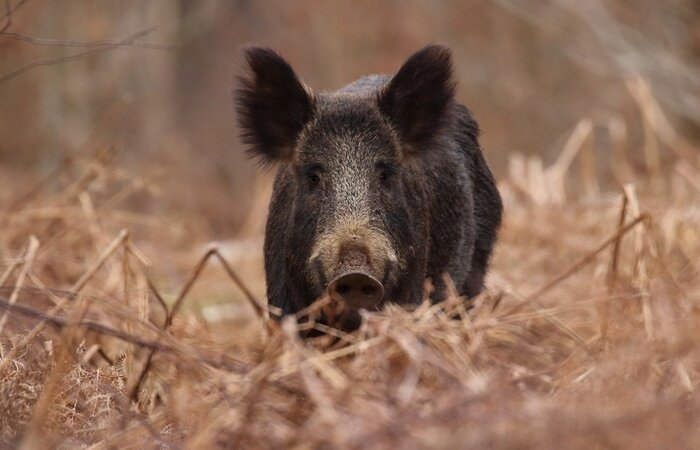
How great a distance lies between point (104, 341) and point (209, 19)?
1461 centimetres

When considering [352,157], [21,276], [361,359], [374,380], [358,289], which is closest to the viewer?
[374,380]

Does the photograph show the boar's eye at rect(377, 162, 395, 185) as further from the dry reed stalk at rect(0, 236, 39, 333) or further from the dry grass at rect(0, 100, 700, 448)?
the dry reed stalk at rect(0, 236, 39, 333)

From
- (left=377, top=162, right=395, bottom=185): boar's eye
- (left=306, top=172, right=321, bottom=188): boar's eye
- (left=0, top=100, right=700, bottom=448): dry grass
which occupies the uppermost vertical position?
(left=377, top=162, right=395, bottom=185): boar's eye

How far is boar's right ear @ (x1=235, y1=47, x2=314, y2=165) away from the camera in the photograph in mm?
5965

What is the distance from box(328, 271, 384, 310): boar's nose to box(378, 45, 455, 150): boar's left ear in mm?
1279

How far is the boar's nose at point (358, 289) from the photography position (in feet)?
16.3

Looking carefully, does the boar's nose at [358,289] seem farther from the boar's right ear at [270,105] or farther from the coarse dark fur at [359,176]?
the boar's right ear at [270,105]

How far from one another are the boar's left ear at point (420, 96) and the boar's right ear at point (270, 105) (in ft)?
1.37

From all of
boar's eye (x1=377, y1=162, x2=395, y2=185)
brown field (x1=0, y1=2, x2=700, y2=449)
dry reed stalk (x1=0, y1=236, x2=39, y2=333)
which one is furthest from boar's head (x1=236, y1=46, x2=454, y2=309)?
dry reed stalk (x1=0, y1=236, x2=39, y2=333)

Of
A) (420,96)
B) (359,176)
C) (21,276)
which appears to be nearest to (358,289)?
(359,176)

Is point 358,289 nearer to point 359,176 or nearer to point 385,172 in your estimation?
point 359,176

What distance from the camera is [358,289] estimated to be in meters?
5.03

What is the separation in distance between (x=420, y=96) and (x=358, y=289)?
144cm

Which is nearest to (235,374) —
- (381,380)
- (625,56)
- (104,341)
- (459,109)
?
(381,380)
